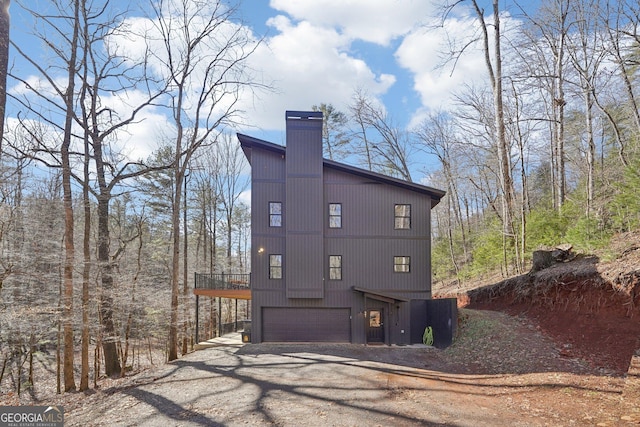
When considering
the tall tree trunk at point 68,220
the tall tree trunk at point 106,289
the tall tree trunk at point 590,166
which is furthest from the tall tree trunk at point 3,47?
the tall tree trunk at point 590,166

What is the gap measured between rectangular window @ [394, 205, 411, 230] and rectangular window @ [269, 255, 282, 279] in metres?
4.99

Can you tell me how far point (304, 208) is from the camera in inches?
536

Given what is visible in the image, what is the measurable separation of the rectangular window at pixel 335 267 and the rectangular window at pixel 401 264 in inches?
87.3

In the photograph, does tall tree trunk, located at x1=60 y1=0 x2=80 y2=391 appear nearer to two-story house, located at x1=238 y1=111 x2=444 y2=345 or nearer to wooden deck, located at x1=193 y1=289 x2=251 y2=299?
wooden deck, located at x1=193 y1=289 x2=251 y2=299

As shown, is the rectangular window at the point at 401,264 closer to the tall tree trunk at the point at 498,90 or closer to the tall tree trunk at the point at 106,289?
the tall tree trunk at the point at 498,90

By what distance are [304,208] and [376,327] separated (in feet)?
18.1

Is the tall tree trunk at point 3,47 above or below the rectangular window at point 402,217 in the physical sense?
Answer: above

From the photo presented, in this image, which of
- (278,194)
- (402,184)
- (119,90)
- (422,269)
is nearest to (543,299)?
(422,269)

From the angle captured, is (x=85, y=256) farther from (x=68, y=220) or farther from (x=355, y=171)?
(x=355, y=171)

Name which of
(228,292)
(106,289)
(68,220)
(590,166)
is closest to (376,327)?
(228,292)

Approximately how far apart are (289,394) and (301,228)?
23.8 ft

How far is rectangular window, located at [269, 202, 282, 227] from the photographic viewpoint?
13898mm

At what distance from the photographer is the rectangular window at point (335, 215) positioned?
1397 cm

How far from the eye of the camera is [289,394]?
7.00m
